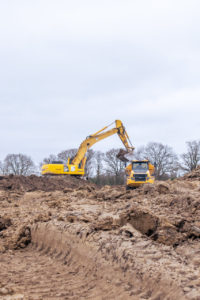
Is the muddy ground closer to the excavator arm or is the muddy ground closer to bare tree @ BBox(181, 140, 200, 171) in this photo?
the excavator arm

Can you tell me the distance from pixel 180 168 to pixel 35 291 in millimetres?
35688

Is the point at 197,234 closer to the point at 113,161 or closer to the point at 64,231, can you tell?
the point at 64,231

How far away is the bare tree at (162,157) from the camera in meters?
41.9

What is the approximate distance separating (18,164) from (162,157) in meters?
22.3

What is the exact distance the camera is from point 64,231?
6684mm

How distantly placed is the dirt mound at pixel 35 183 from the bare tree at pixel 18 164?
27476 mm

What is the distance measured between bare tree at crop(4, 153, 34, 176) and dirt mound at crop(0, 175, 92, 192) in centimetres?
2748

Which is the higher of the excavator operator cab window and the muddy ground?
the excavator operator cab window

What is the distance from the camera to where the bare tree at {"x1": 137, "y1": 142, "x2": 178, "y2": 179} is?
138 feet

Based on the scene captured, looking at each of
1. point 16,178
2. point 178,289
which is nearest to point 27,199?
point 16,178

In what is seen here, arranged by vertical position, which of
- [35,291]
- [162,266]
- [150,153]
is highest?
[150,153]

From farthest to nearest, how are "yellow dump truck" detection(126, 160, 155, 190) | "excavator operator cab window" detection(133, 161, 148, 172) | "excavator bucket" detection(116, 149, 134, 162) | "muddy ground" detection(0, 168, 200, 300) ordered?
"excavator bucket" detection(116, 149, 134, 162) < "excavator operator cab window" detection(133, 161, 148, 172) < "yellow dump truck" detection(126, 160, 155, 190) < "muddy ground" detection(0, 168, 200, 300)

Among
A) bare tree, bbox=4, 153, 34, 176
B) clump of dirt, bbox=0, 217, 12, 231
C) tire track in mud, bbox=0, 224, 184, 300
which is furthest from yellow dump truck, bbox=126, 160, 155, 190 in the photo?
bare tree, bbox=4, 153, 34, 176

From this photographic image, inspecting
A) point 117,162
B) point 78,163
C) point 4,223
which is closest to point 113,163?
point 117,162
